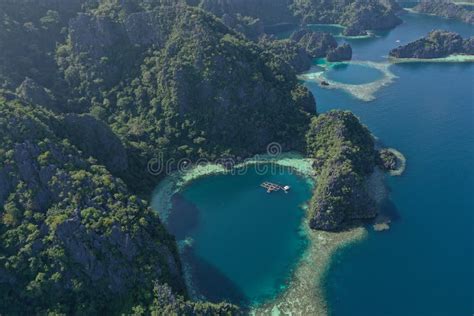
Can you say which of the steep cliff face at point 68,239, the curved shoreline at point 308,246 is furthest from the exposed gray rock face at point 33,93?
the curved shoreline at point 308,246

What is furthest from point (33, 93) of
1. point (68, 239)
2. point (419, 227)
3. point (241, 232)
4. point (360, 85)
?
point (360, 85)

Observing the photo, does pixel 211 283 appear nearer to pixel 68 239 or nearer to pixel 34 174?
pixel 68 239

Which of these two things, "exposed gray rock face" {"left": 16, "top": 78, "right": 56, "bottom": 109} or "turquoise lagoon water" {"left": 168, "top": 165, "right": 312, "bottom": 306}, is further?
"exposed gray rock face" {"left": 16, "top": 78, "right": 56, "bottom": 109}

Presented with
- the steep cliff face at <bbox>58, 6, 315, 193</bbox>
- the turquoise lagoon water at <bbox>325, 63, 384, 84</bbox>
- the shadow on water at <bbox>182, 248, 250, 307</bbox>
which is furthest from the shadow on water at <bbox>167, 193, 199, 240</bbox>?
the turquoise lagoon water at <bbox>325, 63, 384, 84</bbox>

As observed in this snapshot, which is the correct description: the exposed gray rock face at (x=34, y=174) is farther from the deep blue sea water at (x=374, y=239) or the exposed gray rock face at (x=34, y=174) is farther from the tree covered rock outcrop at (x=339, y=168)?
the tree covered rock outcrop at (x=339, y=168)

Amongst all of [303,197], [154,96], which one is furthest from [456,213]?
[154,96]

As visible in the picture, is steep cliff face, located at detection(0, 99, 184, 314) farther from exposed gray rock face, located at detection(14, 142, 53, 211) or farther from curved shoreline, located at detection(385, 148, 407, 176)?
curved shoreline, located at detection(385, 148, 407, 176)

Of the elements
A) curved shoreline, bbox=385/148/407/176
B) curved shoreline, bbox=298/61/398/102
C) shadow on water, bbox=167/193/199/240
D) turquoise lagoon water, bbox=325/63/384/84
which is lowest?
shadow on water, bbox=167/193/199/240
